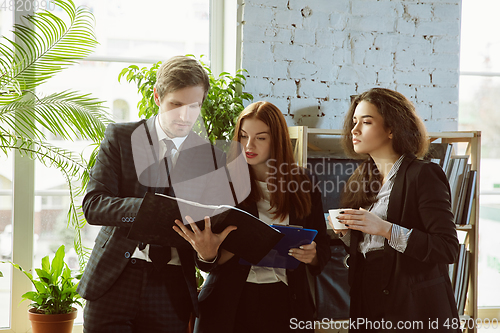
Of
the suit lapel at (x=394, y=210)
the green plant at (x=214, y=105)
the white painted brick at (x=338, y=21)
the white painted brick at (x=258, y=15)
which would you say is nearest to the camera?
the suit lapel at (x=394, y=210)

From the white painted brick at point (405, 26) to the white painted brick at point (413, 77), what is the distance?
0.79 ft

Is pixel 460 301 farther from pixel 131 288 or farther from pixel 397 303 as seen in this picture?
pixel 131 288

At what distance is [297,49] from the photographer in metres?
2.44

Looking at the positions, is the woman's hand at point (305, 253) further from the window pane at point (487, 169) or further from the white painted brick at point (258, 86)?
the window pane at point (487, 169)

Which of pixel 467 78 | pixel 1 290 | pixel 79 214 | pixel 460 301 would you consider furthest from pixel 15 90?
pixel 467 78

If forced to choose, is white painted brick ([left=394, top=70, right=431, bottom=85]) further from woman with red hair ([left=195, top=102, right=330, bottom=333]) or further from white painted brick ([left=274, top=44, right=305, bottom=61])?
woman with red hair ([left=195, top=102, right=330, bottom=333])

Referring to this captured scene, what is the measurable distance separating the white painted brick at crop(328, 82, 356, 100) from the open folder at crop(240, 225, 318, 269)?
124 cm

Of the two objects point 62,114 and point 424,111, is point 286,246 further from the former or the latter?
point 424,111

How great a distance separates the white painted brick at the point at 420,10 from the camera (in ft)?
8.42

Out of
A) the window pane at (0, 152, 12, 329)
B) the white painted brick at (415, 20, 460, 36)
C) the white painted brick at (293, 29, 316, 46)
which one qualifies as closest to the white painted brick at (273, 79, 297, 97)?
the white painted brick at (293, 29, 316, 46)

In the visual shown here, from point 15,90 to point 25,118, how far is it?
0.73ft

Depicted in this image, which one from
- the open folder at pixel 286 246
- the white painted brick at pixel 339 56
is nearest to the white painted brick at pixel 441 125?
the white painted brick at pixel 339 56

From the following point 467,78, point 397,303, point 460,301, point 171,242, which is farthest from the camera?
point 467,78

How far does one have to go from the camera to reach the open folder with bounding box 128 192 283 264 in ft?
3.94
